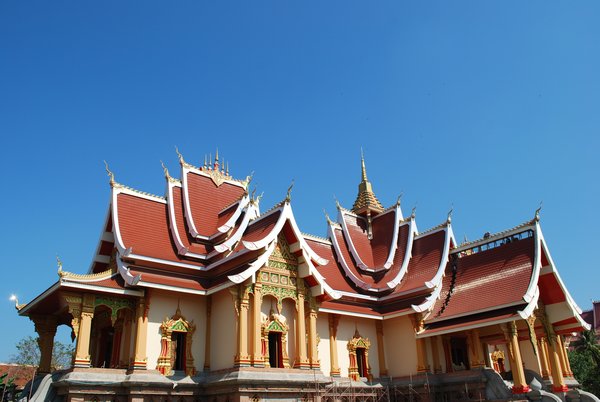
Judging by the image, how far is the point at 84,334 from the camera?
13.5 m

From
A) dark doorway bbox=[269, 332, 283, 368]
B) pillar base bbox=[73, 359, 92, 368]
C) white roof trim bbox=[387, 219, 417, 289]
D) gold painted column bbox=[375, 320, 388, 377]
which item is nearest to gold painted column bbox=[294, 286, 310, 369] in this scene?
dark doorway bbox=[269, 332, 283, 368]

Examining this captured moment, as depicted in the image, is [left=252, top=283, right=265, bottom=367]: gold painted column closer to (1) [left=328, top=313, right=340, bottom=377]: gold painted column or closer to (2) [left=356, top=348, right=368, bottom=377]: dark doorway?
(1) [left=328, top=313, right=340, bottom=377]: gold painted column

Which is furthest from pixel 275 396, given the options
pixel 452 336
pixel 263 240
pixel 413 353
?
pixel 452 336

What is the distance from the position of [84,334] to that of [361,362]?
9.26 m

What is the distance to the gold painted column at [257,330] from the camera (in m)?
14.0

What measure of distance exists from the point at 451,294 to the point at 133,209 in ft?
37.0

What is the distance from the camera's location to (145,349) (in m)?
13.9

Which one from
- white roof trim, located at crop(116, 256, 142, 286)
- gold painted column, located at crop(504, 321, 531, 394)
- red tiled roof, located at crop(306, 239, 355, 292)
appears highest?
red tiled roof, located at crop(306, 239, 355, 292)

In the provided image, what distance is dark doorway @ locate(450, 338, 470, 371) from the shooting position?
1895 centimetres

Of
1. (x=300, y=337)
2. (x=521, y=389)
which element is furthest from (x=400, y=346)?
(x=300, y=337)

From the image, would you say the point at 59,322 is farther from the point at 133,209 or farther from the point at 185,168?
the point at 185,168

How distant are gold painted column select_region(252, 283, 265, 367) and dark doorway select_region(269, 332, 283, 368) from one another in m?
0.76

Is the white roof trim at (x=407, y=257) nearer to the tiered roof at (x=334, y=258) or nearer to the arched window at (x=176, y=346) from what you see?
the tiered roof at (x=334, y=258)

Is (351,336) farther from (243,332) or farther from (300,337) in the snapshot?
(243,332)
